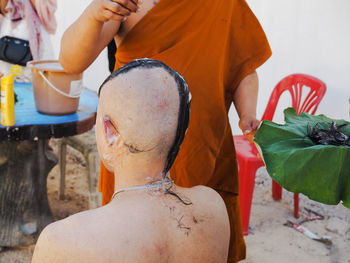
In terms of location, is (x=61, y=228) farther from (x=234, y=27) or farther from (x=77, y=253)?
(x=234, y=27)

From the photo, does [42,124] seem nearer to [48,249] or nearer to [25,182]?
[25,182]

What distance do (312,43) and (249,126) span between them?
240 cm

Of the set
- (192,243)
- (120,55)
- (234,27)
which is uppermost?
(234,27)

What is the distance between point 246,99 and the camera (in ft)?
5.30

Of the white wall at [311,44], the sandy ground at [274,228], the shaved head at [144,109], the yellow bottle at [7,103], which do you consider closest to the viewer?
the shaved head at [144,109]

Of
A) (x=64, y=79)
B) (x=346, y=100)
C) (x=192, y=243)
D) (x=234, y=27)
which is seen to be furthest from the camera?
(x=346, y=100)

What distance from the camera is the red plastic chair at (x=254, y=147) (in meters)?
2.82

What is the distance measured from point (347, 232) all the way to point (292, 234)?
482mm

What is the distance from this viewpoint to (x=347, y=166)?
909mm

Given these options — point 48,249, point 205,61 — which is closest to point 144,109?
point 48,249

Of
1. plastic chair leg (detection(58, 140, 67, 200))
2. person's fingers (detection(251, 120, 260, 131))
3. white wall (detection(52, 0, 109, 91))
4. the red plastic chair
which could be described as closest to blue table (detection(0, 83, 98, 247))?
plastic chair leg (detection(58, 140, 67, 200))

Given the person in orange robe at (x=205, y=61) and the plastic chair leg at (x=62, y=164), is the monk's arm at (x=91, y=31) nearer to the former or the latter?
the person in orange robe at (x=205, y=61)

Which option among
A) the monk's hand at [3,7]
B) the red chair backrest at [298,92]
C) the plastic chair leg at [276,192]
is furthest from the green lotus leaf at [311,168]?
the monk's hand at [3,7]

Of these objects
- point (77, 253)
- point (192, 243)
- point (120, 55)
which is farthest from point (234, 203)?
point (77, 253)
